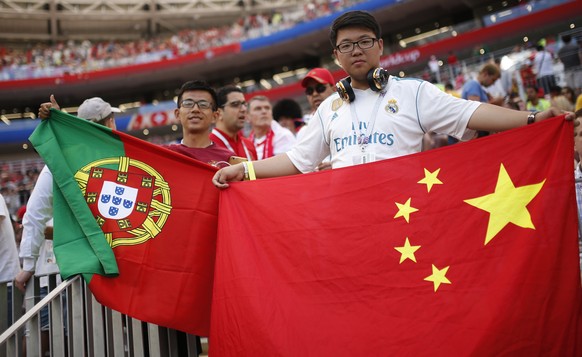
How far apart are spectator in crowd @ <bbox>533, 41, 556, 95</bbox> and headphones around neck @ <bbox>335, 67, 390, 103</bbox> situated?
26.1 feet

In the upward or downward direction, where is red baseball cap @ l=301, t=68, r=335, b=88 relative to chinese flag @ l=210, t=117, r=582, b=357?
upward

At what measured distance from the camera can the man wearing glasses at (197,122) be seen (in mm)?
A: 3420

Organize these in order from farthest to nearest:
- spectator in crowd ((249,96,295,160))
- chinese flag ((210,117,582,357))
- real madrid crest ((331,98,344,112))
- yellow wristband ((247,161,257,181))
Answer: spectator in crowd ((249,96,295,160)) → yellow wristband ((247,161,257,181)) → real madrid crest ((331,98,344,112)) → chinese flag ((210,117,582,357))

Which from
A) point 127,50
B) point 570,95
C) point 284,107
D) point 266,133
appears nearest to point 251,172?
point 266,133

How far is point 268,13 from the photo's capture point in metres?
32.4

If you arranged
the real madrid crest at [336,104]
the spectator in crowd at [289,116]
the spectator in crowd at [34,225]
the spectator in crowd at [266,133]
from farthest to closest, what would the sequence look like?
1. the spectator in crowd at [289,116]
2. the spectator in crowd at [266,133]
3. the spectator in crowd at [34,225]
4. the real madrid crest at [336,104]

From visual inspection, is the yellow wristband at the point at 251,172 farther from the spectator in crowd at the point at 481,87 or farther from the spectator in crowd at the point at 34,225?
the spectator in crowd at the point at 481,87

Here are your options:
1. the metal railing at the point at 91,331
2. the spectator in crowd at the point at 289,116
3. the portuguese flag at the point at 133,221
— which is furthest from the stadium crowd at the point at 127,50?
the metal railing at the point at 91,331

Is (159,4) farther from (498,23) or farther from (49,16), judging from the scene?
(498,23)

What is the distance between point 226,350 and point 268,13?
106ft

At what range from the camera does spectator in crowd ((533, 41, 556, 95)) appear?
30.3 feet

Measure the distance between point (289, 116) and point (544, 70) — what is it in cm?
578

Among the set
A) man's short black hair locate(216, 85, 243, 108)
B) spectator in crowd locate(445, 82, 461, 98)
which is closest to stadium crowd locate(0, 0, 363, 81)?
spectator in crowd locate(445, 82, 461, 98)

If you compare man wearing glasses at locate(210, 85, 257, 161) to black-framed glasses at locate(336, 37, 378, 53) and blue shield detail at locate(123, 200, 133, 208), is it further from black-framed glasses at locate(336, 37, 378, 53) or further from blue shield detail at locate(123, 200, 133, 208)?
black-framed glasses at locate(336, 37, 378, 53)
